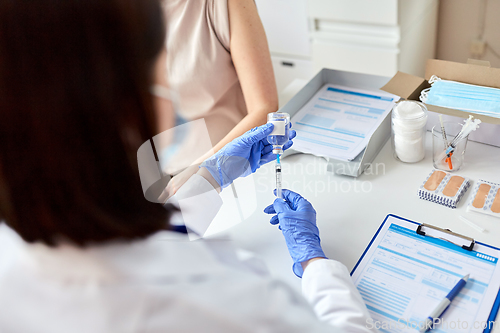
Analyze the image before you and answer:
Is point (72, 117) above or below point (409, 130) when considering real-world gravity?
above

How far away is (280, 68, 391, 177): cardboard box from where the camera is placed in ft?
3.23

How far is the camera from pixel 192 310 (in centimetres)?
52

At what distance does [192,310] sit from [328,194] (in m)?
0.53

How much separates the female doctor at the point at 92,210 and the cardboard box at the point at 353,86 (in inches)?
16.5

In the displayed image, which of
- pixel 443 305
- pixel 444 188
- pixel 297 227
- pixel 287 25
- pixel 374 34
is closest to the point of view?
pixel 443 305

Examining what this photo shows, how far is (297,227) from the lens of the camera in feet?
2.61

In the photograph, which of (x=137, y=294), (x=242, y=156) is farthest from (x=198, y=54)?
(x=137, y=294)

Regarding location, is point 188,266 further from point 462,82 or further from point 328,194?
point 462,82

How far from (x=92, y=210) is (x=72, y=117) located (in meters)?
0.13

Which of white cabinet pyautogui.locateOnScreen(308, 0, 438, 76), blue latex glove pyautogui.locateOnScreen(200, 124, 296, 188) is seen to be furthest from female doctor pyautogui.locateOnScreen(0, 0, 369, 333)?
white cabinet pyautogui.locateOnScreen(308, 0, 438, 76)

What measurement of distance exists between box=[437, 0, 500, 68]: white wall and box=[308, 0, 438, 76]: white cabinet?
0.18 feet

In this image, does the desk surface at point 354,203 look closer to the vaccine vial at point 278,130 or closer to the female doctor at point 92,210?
the vaccine vial at point 278,130

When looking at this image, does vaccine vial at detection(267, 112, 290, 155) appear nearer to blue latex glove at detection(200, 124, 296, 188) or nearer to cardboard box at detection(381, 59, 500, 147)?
blue latex glove at detection(200, 124, 296, 188)

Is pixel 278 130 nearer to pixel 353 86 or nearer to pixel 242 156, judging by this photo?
pixel 242 156
